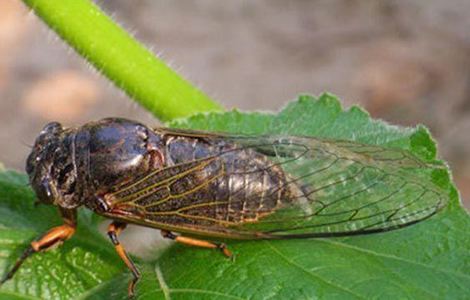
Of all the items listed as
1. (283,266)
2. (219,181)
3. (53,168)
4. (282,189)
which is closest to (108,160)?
(53,168)

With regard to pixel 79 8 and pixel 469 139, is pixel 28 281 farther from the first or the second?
pixel 469 139

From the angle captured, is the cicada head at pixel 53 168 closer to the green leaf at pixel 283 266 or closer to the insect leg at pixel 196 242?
the green leaf at pixel 283 266

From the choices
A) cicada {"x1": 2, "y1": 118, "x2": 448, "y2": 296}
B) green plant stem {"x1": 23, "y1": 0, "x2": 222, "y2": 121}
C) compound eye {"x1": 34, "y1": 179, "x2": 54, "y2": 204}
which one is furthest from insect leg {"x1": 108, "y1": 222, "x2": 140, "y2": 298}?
green plant stem {"x1": 23, "y1": 0, "x2": 222, "y2": 121}

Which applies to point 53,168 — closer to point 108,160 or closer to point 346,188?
point 108,160

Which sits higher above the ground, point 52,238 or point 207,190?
point 207,190

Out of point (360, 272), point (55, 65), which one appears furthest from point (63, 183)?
point (55, 65)
